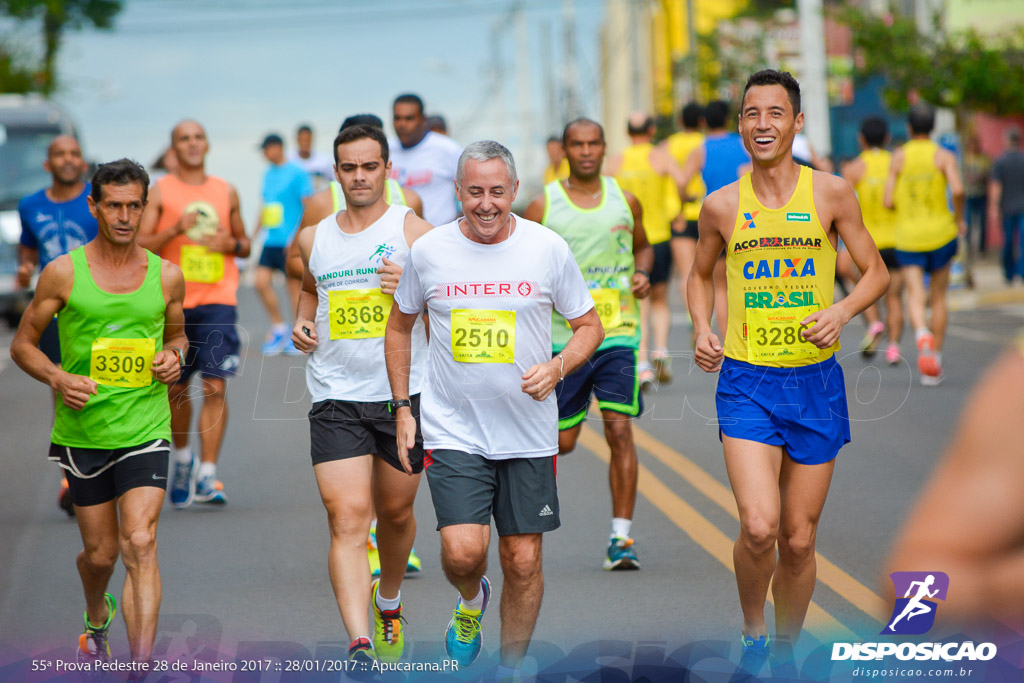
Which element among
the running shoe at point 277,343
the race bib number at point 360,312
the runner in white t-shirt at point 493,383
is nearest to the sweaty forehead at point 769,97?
the runner in white t-shirt at point 493,383

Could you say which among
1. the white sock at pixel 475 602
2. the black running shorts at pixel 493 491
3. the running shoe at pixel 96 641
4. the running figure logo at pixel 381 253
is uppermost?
the running figure logo at pixel 381 253

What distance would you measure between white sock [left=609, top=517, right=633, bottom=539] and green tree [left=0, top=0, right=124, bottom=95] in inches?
1980

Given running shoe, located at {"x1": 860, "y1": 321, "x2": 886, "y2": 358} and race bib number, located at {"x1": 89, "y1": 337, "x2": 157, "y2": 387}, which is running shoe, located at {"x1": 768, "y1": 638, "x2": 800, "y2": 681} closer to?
race bib number, located at {"x1": 89, "y1": 337, "x2": 157, "y2": 387}

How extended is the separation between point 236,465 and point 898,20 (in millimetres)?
16697

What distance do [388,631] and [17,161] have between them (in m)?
22.3

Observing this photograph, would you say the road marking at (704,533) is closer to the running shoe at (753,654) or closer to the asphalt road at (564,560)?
the asphalt road at (564,560)

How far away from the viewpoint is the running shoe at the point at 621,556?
6879 millimetres

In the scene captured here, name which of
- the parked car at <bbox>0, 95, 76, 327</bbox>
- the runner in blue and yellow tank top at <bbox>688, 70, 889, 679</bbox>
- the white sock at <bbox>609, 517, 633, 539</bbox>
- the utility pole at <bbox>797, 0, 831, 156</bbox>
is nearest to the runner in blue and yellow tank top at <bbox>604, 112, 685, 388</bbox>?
the white sock at <bbox>609, 517, 633, 539</bbox>

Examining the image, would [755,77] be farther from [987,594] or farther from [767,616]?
[987,594]

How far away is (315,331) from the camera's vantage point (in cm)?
575

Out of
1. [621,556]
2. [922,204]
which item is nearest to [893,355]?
[922,204]

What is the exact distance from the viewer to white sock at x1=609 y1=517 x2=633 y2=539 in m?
6.95

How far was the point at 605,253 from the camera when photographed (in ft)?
23.9

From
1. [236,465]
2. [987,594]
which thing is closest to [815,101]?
[236,465]
